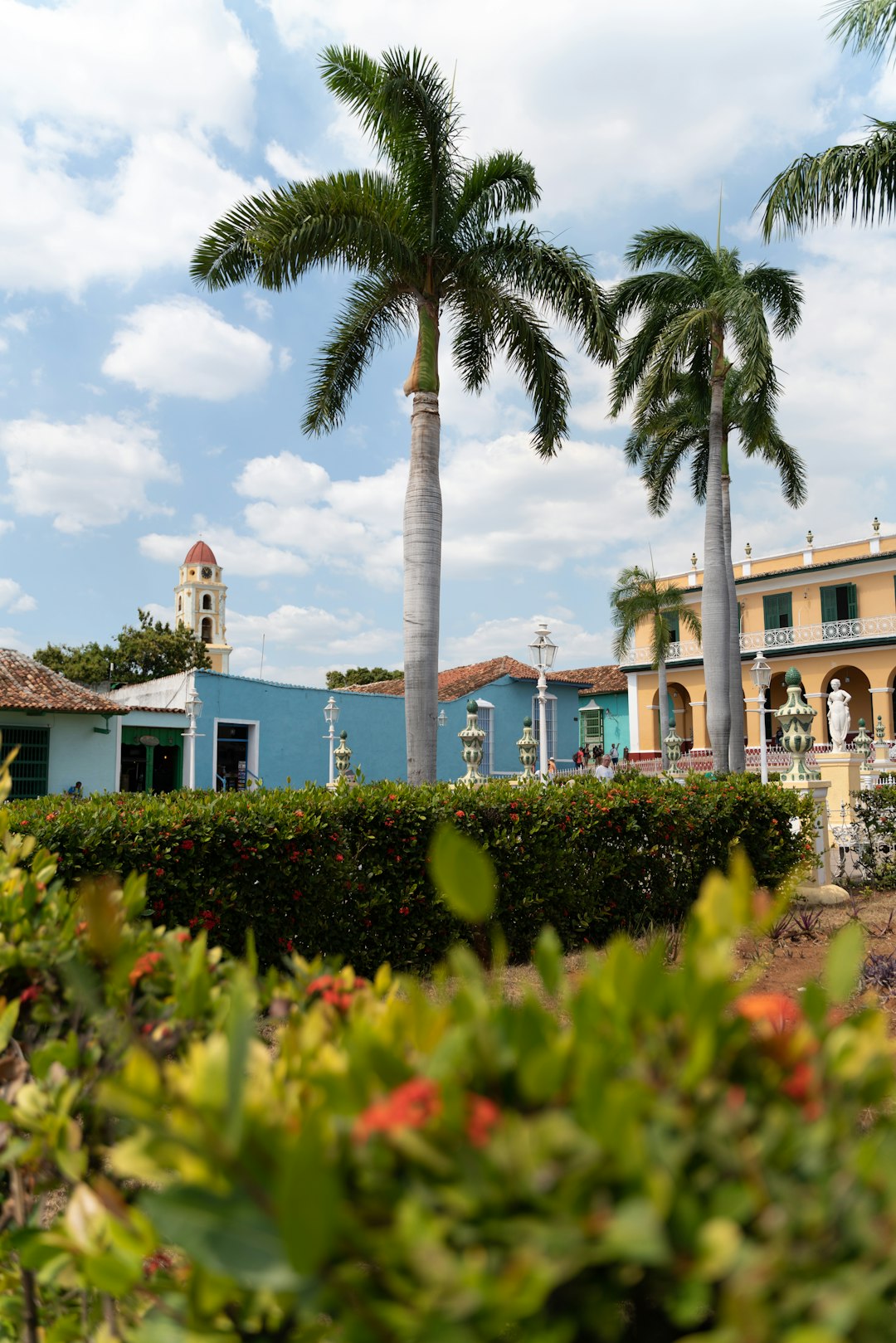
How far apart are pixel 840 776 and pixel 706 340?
11653 mm

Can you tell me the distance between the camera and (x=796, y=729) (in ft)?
34.7

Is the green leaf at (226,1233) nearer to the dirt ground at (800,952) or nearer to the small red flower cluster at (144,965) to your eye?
the small red flower cluster at (144,965)

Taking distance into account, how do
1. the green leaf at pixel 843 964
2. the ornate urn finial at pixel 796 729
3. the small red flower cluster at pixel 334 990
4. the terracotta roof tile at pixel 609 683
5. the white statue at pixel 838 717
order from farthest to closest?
the terracotta roof tile at pixel 609 683, the white statue at pixel 838 717, the ornate urn finial at pixel 796 729, the small red flower cluster at pixel 334 990, the green leaf at pixel 843 964

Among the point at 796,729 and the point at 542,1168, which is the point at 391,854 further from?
the point at 796,729

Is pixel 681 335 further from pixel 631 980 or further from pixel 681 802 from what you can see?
pixel 631 980

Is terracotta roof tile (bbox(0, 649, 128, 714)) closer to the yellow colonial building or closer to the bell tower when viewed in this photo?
the yellow colonial building

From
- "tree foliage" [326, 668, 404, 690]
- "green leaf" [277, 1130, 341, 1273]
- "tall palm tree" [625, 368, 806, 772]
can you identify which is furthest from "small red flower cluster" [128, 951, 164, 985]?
"tree foliage" [326, 668, 404, 690]

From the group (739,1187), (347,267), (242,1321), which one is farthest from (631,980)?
(347,267)

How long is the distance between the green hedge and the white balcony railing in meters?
24.5

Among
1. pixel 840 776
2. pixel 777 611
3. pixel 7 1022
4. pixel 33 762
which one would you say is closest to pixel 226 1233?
pixel 7 1022

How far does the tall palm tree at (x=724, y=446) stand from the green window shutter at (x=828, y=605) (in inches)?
417

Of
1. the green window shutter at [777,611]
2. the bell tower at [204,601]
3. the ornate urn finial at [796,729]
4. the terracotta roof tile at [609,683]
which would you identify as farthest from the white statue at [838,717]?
the bell tower at [204,601]

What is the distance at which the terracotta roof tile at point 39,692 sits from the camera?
63.1 ft

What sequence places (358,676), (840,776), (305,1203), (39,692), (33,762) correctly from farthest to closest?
1. (358,676)
2. (39,692)
3. (33,762)
4. (840,776)
5. (305,1203)
